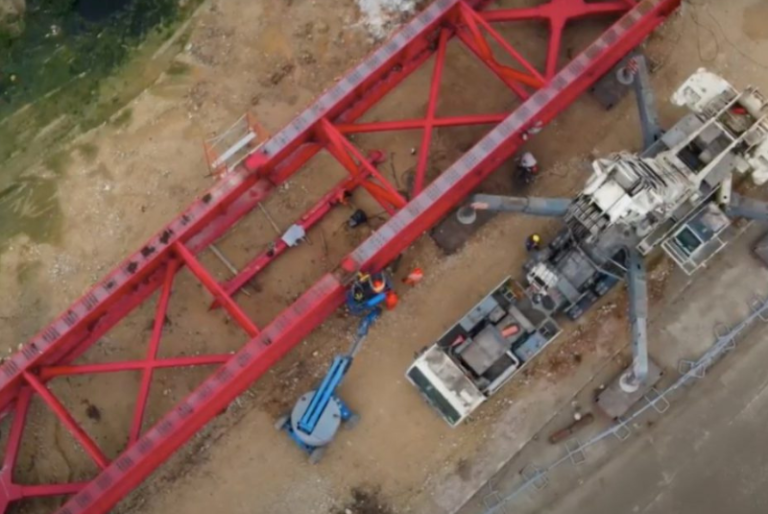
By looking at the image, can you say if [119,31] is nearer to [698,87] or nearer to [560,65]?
[560,65]

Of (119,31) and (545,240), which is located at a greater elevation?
(119,31)

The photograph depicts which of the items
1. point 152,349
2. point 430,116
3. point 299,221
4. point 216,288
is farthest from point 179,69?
point 152,349

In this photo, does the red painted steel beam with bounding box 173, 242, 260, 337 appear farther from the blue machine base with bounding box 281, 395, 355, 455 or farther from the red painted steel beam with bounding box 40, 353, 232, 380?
the blue machine base with bounding box 281, 395, 355, 455

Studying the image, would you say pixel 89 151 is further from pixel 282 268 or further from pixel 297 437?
pixel 297 437

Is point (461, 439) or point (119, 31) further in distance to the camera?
point (119, 31)

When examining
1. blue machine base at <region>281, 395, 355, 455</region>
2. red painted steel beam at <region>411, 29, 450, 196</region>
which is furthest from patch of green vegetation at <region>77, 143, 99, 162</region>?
blue machine base at <region>281, 395, 355, 455</region>

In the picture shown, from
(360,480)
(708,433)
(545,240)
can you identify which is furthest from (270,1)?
(708,433)

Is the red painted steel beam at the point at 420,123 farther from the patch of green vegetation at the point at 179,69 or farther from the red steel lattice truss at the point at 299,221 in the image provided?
the patch of green vegetation at the point at 179,69
